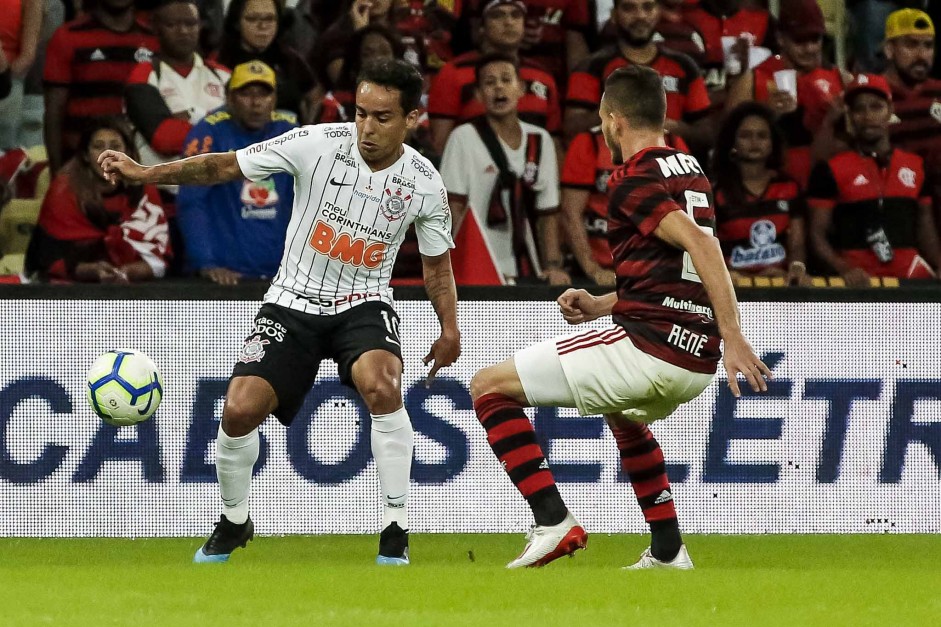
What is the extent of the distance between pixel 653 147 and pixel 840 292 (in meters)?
2.90

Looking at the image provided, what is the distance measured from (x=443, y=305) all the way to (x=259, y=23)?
3772 millimetres

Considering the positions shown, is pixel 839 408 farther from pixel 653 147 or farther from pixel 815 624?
pixel 815 624

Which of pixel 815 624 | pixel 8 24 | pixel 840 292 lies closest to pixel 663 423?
pixel 840 292

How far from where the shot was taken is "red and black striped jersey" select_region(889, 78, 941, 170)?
1082cm

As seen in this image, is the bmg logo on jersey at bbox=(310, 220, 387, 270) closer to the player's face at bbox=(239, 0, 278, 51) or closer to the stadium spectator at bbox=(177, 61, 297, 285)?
the stadium spectator at bbox=(177, 61, 297, 285)

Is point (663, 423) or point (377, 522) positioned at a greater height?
point (663, 423)

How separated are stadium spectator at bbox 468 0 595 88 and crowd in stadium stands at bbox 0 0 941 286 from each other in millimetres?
15

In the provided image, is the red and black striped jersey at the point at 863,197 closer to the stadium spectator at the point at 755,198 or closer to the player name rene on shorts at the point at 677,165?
the stadium spectator at the point at 755,198

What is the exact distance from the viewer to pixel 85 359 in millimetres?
8375

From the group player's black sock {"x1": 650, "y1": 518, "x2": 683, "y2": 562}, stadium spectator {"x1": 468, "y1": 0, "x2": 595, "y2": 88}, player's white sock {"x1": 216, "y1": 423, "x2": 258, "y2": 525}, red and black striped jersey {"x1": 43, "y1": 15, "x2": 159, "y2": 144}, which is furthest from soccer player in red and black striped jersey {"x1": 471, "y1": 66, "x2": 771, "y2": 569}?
stadium spectator {"x1": 468, "y1": 0, "x2": 595, "y2": 88}

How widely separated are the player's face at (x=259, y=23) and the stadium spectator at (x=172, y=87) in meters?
0.26

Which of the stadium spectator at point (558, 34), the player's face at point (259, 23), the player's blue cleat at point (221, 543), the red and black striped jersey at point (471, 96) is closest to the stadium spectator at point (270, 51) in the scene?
the player's face at point (259, 23)

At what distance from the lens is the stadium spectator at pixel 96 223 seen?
8.99m

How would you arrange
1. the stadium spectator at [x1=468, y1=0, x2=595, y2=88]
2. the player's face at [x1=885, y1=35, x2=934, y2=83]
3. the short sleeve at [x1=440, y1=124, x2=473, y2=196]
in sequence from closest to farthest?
the short sleeve at [x1=440, y1=124, x2=473, y2=196] < the stadium spectator at [x1=468, y1=0, x2=595, y2=88] < the player's face at [x1=885, y1=35, x2=934, y2=83]
